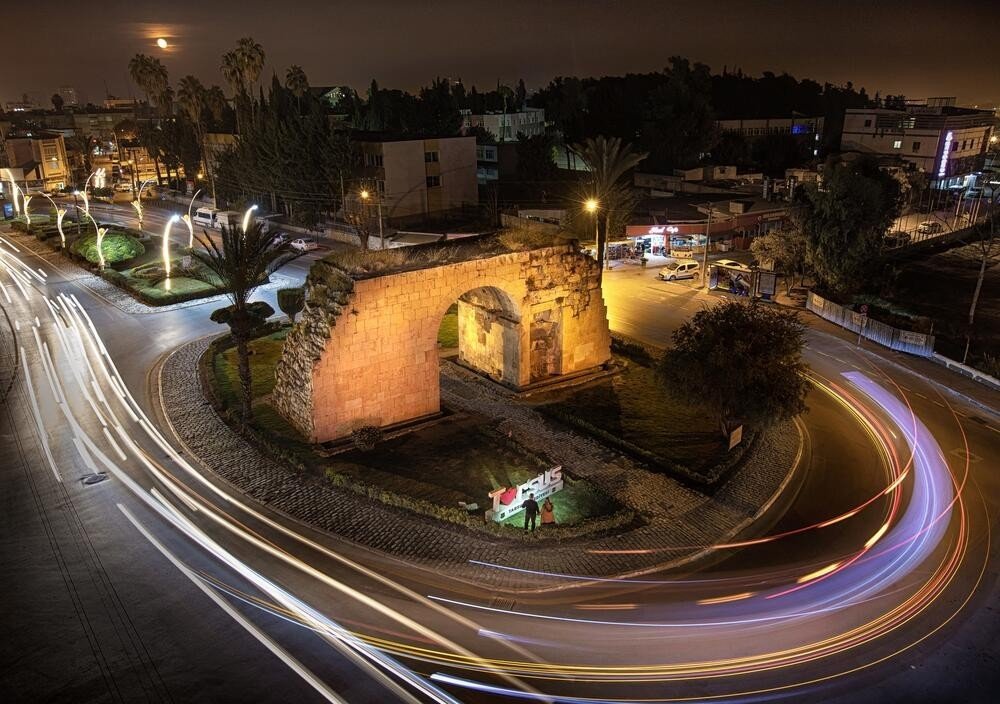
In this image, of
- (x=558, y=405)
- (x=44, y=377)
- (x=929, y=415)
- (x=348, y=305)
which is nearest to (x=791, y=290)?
(x=929, y=415)

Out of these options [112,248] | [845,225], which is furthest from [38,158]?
[845,225]

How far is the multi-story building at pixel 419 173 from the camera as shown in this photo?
5853cm

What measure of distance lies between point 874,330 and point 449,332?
20.3 metres

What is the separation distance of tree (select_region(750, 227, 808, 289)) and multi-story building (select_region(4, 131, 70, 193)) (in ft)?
307

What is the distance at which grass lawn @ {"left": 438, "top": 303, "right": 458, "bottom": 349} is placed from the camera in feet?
103

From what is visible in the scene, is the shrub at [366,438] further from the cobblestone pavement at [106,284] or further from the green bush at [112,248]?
the green bush at [112,248]

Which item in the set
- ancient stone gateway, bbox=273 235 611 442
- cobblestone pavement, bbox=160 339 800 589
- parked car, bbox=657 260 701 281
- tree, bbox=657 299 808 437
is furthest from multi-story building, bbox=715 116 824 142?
cobblestone pavement, bbox=160 339 800 589

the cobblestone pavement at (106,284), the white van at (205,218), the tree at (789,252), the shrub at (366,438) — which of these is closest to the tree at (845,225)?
the tree at (789,252)

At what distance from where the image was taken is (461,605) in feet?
48.5

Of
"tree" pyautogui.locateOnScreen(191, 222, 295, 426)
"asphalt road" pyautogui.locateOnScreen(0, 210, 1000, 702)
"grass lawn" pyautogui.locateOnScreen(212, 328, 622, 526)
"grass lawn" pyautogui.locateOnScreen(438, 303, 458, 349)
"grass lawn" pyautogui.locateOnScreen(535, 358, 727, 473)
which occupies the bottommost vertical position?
"asphalt road" pyautogui.locateOnScreen(0, 210, 1000, 702)

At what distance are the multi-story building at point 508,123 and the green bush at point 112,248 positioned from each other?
2397 inches

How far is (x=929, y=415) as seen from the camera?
23828 millimetres

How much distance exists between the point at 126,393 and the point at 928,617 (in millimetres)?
26760

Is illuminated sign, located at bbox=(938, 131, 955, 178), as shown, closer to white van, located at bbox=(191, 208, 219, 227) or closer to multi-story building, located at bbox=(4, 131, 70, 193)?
white van, located at bbox=(191, 208, 219, 227)
